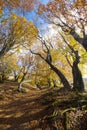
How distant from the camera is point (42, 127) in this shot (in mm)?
8711

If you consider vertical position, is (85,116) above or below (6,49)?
below

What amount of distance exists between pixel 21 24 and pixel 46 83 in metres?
33.5

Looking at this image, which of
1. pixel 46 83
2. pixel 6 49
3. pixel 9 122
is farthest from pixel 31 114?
pixel 46 83

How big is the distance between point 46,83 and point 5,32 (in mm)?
33735

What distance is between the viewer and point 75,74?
16906mm

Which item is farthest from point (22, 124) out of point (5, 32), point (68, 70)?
point (68, 70)

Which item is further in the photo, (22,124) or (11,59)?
(11,59)

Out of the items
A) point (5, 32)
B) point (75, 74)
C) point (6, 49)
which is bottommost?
point (75, 74)

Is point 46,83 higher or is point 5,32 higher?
point 5,32

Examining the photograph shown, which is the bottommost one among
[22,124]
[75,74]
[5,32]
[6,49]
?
[22,124]

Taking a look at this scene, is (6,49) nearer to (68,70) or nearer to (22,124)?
(22,124)

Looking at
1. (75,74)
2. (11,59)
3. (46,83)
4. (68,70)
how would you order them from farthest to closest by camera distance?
(46,83)
(68,70)
(11,59)
(75,74)

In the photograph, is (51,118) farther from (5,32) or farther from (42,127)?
(5,32)

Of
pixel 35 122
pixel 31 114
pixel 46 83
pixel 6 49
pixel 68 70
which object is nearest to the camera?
pixel 35 122
